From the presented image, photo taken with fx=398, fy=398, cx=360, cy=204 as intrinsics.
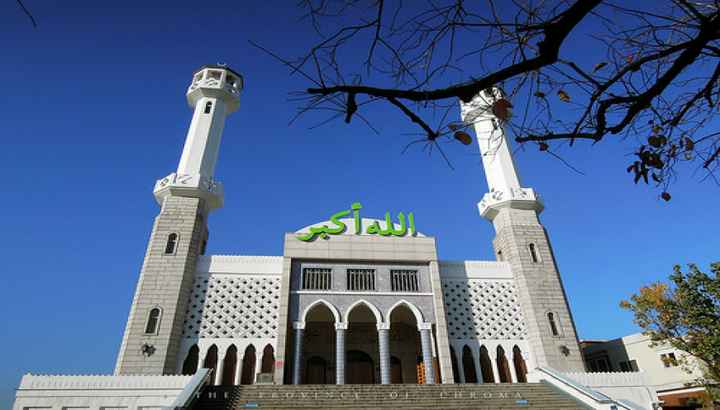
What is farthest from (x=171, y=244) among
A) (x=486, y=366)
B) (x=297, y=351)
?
(x=486, y=366)

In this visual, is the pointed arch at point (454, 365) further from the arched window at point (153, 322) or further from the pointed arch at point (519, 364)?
the arched window at point (153, 322)

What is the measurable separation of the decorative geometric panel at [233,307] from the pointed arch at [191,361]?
1.88 ft

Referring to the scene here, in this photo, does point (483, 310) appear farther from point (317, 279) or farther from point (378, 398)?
point (378, 398)

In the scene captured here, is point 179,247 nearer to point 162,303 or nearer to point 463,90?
point 162,303

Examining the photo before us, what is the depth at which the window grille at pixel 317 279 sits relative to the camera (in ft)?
54.1

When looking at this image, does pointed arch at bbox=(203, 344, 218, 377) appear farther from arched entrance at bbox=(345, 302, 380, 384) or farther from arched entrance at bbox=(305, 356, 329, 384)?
arched entrance at bbox=(345, 302, 380, 384)

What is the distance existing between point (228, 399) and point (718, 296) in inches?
647

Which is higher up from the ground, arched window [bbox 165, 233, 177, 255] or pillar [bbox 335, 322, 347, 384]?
arched window [bbox 165, 233, 177, 255]

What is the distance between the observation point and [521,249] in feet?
59.5

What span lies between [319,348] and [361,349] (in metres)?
1.93

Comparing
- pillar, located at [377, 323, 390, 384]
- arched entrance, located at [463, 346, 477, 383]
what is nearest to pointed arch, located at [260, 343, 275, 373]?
pillar, located at [377, 323, 390, 384]

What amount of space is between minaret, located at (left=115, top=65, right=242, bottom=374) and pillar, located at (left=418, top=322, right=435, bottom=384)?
913 centimetres

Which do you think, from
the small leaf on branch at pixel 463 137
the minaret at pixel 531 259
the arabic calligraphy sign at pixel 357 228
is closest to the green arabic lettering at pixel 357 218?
the arabic calligraphy sign at pixel 357 228

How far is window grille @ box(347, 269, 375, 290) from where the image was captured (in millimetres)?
16781
